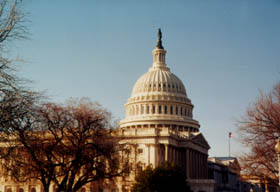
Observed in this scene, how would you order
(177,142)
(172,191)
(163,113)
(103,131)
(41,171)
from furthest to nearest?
1. (163,113)
2. (177,142)
3. (172,191)
4. (103,131)
5. (41,171)

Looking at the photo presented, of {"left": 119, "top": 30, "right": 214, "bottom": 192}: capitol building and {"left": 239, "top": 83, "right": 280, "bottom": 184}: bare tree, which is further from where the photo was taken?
{"left": 119, "top": 30, "right": 214, "bottom": 192}: capitol building

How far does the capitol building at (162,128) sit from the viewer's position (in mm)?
107000

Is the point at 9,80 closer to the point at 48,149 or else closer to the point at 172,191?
the point at 48,149

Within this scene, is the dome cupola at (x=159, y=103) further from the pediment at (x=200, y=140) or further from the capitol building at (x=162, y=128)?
the pediment at (x=200, y=140)

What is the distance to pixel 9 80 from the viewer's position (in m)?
29.8

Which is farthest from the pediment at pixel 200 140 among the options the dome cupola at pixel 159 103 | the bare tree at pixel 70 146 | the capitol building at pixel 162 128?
the bare tree at pixel 70 146

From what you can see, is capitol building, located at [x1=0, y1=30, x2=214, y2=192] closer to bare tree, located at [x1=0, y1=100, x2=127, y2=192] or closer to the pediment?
the pediment

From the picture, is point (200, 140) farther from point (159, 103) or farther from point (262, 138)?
Answer: point (262, 138)

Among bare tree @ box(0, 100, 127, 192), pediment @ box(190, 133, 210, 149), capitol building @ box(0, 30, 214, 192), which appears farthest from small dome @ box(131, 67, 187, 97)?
bare tree @ box(0, 100, 127, 192)

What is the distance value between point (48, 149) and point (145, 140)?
151 feet

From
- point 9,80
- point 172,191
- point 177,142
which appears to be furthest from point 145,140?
point 9,80

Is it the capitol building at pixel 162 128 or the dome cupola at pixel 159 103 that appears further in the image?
the dome cupola at pixel 159 103

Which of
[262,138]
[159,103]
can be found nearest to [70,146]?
[262,138]

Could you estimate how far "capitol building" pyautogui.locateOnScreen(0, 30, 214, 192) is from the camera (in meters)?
107
